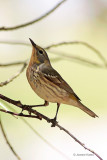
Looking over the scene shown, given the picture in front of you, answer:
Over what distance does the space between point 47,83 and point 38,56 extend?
7 centimetres

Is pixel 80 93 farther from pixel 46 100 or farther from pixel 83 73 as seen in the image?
pixel 46 100

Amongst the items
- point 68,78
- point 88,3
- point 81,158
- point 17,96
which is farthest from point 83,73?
point 81,158

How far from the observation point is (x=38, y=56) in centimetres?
66

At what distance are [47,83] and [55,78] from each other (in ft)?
0.10

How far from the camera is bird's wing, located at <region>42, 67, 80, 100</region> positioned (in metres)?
0.65

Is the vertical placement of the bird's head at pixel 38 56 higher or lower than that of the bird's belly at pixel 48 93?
higher

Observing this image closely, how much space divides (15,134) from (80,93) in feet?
0.78

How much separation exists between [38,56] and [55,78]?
58 mm

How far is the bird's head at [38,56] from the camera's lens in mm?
647

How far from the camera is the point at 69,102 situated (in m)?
0.64

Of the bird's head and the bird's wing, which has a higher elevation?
the bird's head

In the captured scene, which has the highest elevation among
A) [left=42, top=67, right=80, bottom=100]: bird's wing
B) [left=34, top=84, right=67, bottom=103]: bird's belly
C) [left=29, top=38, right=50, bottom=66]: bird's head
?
[left=29, top=38, right=50, bottom=66]: bird's head

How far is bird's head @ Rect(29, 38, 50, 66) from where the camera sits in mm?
647

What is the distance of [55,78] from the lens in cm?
69
